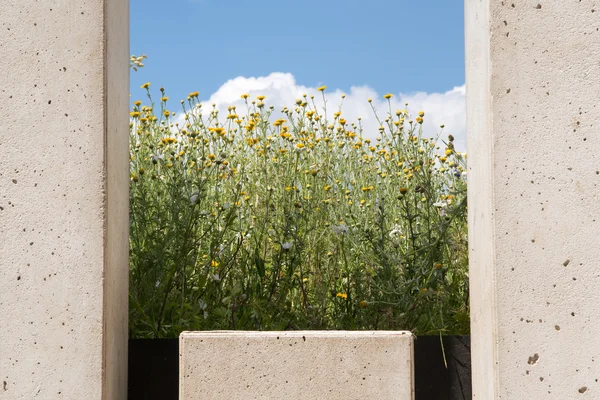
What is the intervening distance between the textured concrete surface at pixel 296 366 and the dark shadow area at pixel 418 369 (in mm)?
363

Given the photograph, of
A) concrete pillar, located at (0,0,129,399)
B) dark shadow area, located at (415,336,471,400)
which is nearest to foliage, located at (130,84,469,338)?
dark shadow area, located at (415,336,471,400)

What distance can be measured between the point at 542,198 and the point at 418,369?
→ 79cm

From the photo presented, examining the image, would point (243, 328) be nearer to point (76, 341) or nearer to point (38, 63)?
point (76, 341)

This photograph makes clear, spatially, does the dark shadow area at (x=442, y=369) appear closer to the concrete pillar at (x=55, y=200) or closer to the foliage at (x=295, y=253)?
the foliage at (x=295, y=253)

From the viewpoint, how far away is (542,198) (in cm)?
181

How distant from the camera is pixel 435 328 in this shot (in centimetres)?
254

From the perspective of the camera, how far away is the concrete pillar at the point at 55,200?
1844 millimetres

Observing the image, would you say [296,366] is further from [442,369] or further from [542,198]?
[542,198]

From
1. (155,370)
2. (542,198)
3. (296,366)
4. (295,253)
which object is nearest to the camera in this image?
(542,198)

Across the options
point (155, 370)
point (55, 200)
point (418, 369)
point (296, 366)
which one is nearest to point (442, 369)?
point (418, 369)

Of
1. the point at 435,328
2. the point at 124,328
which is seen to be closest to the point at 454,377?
the point at 435,328

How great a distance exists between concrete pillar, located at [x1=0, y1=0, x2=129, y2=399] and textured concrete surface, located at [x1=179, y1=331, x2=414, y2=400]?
10.3 inches

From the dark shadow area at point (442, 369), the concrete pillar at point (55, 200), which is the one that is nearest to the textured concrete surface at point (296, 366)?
the concrete pillar at point (55, 200)

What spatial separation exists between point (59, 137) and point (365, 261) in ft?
4.74
